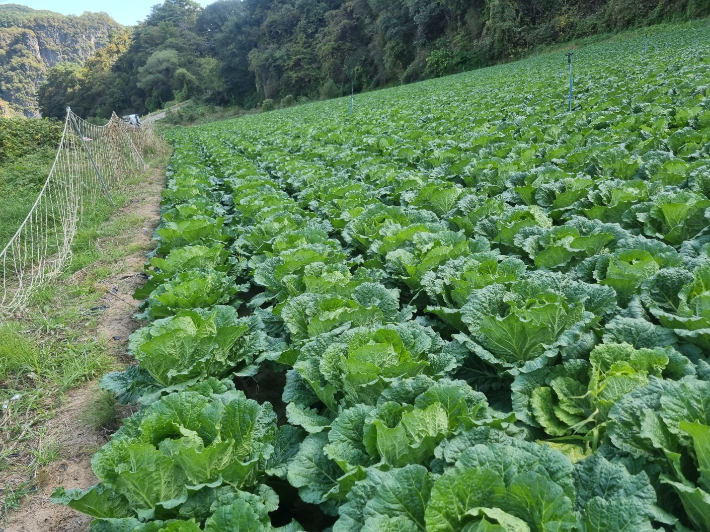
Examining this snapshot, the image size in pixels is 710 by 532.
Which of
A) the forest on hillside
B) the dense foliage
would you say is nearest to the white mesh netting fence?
the dense foliage

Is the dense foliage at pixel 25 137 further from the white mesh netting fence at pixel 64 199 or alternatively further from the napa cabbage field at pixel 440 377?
the napa cabbage field at pixel 440 377

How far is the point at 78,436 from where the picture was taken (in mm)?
3021

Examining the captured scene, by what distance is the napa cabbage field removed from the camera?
153 cm

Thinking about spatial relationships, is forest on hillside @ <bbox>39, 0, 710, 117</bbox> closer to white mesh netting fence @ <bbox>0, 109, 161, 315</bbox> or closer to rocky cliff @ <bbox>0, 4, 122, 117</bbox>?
rocky cliff @ <bbox>0, 4, 122, 117</bbox>

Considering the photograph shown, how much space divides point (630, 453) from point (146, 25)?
93.6m

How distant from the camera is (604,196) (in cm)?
397

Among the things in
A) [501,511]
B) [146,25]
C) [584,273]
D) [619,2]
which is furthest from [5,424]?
[146,25]

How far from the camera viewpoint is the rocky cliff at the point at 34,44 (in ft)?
299

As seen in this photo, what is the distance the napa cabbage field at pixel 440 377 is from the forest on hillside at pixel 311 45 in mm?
29467

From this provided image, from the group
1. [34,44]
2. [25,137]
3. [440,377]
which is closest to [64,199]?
[440,377]

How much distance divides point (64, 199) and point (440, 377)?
7.44 meters

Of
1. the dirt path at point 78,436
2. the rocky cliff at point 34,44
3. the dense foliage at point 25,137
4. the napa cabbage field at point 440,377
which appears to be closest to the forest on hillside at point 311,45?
the rocky cliff at point 34,44

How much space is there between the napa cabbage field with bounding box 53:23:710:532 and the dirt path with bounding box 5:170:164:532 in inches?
17.2

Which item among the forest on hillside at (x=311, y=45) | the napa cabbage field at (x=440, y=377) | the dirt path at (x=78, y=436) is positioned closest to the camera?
the napa cabbage field at (x=440, y=377)
